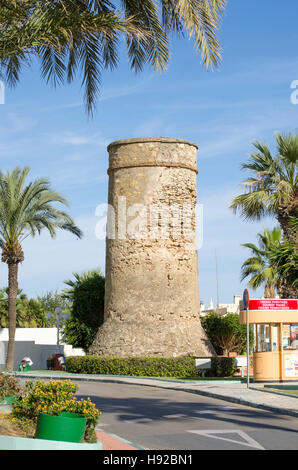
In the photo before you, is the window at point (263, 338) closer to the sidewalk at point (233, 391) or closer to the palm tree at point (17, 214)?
the sidewalk at point (233, 391)

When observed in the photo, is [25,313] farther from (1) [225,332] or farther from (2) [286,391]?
(2) [286,391]

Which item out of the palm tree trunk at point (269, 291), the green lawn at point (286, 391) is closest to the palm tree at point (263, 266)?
the palm tree trunk at point (269, 291)

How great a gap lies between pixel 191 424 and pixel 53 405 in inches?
171

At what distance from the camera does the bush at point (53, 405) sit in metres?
9.45

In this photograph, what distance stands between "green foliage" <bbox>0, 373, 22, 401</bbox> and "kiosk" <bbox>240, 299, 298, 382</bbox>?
435 inches

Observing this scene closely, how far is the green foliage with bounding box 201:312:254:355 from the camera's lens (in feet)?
112

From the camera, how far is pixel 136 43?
16188 millimetres

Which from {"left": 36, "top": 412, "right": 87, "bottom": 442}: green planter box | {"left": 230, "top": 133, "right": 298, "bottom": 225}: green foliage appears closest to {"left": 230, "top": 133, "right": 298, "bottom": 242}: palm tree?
{"left": 230, "top": 133, "right": 298, "bottom": 225}: green foliage

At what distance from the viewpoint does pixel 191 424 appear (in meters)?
12.8

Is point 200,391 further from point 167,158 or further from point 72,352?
point 72,352

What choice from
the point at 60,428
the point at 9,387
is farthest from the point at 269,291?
the point at 60,428

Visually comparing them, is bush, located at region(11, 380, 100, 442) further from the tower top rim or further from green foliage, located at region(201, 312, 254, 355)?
green foliage, located at region(201, 312, 254, 355)
